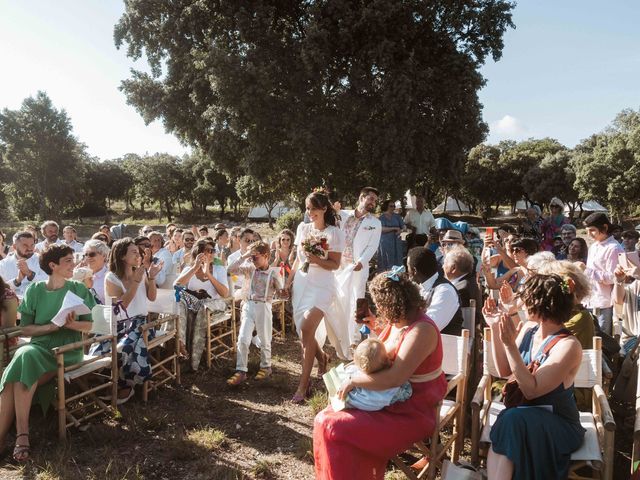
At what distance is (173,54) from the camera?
17.8 meters

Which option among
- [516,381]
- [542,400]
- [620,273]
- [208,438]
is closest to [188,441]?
[208,438]

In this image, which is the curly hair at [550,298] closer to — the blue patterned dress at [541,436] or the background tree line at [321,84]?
the blue patterned dress at [541,436]

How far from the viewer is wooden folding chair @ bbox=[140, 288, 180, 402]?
17.4 ft

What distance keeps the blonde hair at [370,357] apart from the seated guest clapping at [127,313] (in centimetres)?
308

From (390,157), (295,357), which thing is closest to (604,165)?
(390,157)

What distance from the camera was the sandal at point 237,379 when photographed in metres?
5.48

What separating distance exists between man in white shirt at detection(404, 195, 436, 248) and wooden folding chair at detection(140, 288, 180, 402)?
21.9ft

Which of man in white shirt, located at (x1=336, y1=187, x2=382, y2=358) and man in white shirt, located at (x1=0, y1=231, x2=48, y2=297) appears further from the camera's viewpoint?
man in white shirt, located at (x1=0, y1=231, x2=48, y2=297)

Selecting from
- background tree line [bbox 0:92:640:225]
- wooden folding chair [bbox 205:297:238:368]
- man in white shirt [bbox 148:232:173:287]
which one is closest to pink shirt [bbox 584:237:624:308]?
wooden folding chair [bbox 205:297:238:368]

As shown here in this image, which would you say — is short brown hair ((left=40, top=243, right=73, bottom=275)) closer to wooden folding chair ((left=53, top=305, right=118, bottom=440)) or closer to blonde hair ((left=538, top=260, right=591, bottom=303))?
wooden folding chair ((left=53, top=305, right=118, bottom=440))

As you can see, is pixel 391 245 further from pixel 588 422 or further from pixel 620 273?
pixel 588 422

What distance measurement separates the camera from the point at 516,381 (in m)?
2.80

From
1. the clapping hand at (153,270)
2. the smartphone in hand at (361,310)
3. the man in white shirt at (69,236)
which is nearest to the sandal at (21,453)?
the clapping hand at (153,270)

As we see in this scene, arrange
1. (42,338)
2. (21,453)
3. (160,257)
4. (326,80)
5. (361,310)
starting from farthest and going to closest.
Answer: (326,80) < (160,257) < (42,338) < (21,453) < (361,310)
